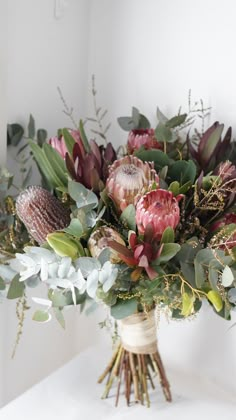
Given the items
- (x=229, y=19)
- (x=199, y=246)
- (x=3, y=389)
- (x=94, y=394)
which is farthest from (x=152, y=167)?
(x=3, y=389)

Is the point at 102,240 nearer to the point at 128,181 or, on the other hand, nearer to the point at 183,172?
the point at 128,181

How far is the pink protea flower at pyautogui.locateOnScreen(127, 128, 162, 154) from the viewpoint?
1096mm

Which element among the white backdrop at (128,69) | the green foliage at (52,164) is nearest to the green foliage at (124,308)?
the green foliage at (52,164)

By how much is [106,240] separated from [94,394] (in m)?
0.41

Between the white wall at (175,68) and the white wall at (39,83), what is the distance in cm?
5

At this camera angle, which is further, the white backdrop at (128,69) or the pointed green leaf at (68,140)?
the white backdrop at (128,69)

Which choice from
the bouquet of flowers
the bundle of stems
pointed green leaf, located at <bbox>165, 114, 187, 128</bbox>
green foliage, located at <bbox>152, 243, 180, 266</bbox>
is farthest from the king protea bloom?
the bundle of stems

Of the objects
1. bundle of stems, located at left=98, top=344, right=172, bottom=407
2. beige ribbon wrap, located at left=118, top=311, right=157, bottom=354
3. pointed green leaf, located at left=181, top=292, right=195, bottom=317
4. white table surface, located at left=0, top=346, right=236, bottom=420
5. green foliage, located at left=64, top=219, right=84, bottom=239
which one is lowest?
white table surface, located at left=0, top=346, right=236, bottom=420

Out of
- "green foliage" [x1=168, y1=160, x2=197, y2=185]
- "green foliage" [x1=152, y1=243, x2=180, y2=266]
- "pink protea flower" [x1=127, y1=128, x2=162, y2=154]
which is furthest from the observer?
"pink protea flower" [x1=127, y1=128, x2=162, y2=154]

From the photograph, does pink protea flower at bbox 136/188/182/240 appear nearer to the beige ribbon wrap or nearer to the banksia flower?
the banksia flower

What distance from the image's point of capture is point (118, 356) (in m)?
1.13

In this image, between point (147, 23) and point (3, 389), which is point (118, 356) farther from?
point (147, 23)

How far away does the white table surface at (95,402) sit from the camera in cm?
110

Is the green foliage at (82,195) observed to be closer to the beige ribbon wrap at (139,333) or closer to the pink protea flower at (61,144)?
the pink protea flower at (61,144)
